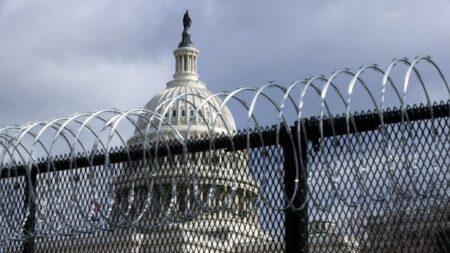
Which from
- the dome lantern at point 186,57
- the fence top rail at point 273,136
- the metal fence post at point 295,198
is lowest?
the metal fence post at point 295,198

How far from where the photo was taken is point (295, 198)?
61.4 feet

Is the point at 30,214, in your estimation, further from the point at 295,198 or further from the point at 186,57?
the point at 186,57

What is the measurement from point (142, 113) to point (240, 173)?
241cm

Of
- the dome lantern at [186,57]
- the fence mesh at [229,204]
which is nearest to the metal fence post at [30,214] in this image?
the fence mesh at [229,204]

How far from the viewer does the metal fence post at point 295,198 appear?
61.3 feet

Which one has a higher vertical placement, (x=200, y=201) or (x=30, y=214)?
(x=30, y=214)

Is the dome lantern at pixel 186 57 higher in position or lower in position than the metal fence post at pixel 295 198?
higher

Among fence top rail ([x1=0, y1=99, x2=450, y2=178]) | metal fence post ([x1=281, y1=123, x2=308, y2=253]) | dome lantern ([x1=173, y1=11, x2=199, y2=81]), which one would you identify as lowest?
metal fence post ([x1=281, y1=123, x2=308, y2=253])

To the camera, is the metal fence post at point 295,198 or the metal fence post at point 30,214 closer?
the metal fence post at point 295,198

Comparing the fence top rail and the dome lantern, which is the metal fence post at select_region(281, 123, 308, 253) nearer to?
the fence top rail

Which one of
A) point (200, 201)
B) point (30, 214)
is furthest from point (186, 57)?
point (200, 201)

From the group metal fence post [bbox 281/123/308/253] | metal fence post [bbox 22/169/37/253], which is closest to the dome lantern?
metal fence post [bbox 22/169/37/253]

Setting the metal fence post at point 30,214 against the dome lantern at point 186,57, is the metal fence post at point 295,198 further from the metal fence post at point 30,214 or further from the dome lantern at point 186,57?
the dome lantern at point 186,57

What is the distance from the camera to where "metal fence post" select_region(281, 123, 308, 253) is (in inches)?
735
